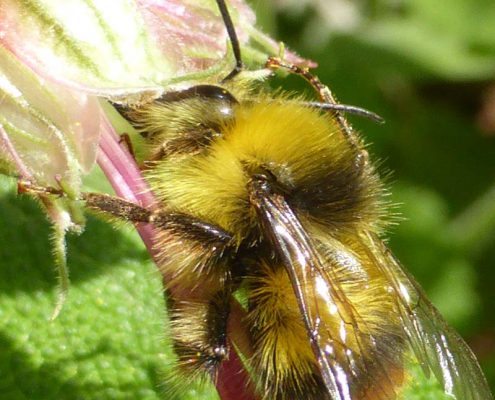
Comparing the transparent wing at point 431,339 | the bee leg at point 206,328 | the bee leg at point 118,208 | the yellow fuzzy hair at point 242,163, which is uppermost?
the bee leg at point 118,208

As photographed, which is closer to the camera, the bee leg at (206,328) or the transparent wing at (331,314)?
the transparent wing at (331,314)

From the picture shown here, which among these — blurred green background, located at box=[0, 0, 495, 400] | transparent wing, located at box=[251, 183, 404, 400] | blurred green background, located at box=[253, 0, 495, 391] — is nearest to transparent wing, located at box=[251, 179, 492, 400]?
transparent wing, located at box=[251, 183, 404, 400]

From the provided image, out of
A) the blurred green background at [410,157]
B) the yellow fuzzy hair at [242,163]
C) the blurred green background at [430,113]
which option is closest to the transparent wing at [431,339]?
the yellow fuzzy hair at [242,163]

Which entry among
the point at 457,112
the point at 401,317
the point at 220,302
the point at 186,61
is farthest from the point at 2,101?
the point at 457,112

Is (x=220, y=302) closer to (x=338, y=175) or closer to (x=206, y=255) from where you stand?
(x=206, y=255)

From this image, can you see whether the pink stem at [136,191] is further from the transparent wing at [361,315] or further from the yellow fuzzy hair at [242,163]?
the transparent wing at [361,315]

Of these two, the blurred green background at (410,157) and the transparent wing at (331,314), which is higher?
the blurred green background at (410,157)
